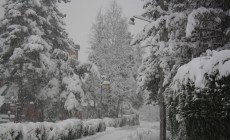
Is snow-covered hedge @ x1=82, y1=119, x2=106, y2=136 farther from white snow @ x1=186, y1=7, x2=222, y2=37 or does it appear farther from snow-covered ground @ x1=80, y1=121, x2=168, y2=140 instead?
white snow @ x1=186, y1=7, x2=222, y2=37

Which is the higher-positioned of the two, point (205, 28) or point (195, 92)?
point (205, 28)

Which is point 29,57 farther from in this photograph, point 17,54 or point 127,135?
point 127,135

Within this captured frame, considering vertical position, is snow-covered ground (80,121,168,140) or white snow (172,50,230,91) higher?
white snow (172,50,230,91)

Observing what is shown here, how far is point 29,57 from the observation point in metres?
21.8

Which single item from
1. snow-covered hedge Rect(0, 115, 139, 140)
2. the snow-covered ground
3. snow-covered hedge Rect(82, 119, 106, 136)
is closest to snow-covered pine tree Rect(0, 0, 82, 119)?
snow-covered hedge Rect(82, 119, 106, 136)

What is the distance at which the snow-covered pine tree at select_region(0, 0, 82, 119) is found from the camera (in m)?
21.0

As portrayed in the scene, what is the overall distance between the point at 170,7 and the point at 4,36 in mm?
13530

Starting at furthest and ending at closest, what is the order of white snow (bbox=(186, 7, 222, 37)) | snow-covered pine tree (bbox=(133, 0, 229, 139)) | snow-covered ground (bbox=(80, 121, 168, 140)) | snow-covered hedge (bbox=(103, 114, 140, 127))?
1. snow-covered hedge (bbox=(103, 114, 140, 127))
2. snow-covered ground (bbox=(80, 121, 168, 140))
3. snow-covered pine tree (bbox=(133, 0, 229, 139))
4. white snow (bbox=(186, 7, 222, 37))

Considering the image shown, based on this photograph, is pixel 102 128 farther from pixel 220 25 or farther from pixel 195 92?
pixel 195 92

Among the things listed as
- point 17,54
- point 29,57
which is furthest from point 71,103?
point 17,54

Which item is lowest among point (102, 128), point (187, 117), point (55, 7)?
point (102, 128)

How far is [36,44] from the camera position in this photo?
20625 mm

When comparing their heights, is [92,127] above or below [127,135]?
above

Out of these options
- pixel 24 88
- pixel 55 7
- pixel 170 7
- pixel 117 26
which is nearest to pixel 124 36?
pixel 117 26
